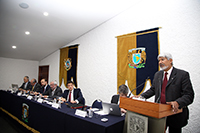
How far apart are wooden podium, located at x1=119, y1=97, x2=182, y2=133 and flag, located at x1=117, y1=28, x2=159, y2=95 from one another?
179cm

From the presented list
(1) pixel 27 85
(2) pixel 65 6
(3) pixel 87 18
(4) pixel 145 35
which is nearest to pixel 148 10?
(4) pixel 145 35

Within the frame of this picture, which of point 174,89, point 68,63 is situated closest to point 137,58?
point 174,89

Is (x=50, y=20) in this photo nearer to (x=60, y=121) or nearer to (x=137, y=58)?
(x=137, y=58)

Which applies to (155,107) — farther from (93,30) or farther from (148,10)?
(93,30)

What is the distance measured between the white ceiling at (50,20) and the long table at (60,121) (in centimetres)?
230

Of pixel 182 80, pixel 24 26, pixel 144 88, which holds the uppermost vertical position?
pixel 24 26

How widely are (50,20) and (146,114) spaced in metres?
3.92

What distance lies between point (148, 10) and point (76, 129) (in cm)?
315

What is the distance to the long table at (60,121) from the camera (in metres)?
1.43

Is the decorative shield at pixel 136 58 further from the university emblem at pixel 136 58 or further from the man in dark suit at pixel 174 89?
the man in dark suit at pixel 174 89

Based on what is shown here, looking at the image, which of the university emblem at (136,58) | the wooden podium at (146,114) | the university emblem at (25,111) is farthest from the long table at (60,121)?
the university emblem at (136,58)

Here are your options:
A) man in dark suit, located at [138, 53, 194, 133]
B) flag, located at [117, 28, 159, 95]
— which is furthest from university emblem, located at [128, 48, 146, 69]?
man in dark suit, located at [138, 53, 194, 133]

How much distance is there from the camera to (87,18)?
3.96 metres

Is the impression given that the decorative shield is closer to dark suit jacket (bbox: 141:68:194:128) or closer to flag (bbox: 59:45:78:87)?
dark suit jacket (bbox: 141:68:194:128)
